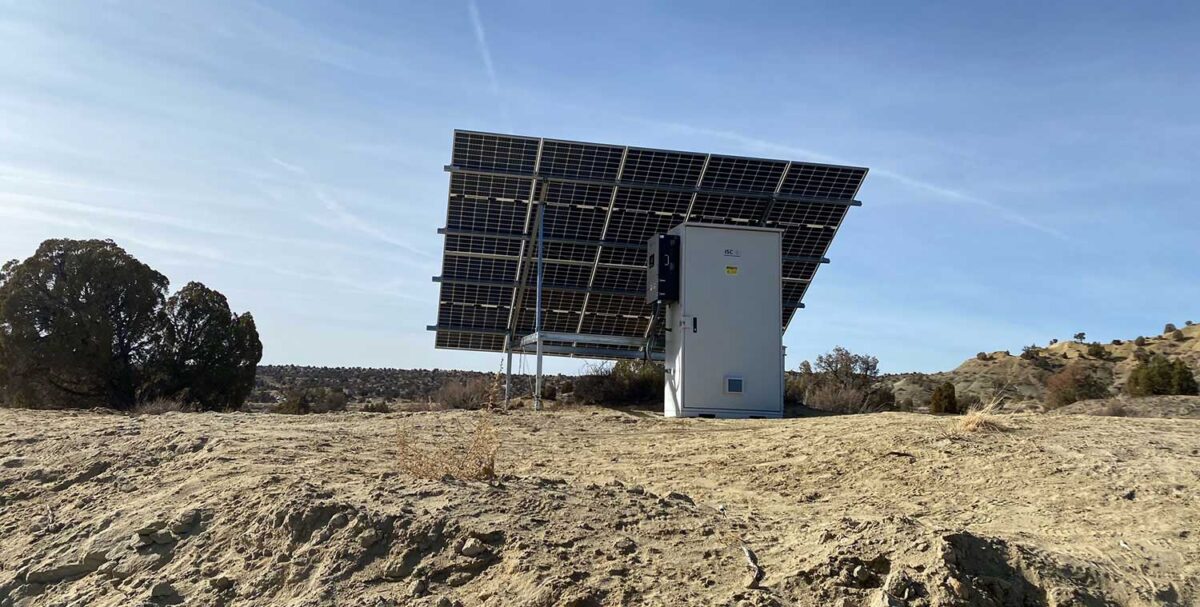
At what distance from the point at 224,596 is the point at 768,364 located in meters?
13.2

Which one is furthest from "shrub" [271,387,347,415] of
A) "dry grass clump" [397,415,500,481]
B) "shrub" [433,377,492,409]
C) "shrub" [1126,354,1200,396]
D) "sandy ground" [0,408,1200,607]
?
"shrub" [1126,354,1200,396]

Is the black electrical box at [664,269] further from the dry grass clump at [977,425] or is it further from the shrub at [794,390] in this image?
the dry grass clump at [977,425]

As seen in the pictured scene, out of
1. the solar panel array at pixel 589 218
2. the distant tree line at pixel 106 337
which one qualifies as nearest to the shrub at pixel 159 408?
the distant tree line at pixel 106 337

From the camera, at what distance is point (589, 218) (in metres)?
20.3

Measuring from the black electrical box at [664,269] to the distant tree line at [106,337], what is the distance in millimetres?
9977

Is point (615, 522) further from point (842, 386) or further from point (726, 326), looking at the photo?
point (842, 386)

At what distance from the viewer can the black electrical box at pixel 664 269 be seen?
18688 mm

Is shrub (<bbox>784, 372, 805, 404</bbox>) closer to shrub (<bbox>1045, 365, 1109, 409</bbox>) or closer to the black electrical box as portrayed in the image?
the black electrical box

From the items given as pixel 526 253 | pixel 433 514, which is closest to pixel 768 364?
pixel 526 253

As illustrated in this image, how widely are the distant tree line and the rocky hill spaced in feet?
69.9

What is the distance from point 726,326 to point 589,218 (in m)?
3.90

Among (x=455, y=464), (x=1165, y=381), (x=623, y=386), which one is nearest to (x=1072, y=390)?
(x=1165, y=381)

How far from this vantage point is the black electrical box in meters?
18.7

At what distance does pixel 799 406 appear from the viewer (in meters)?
20.1
